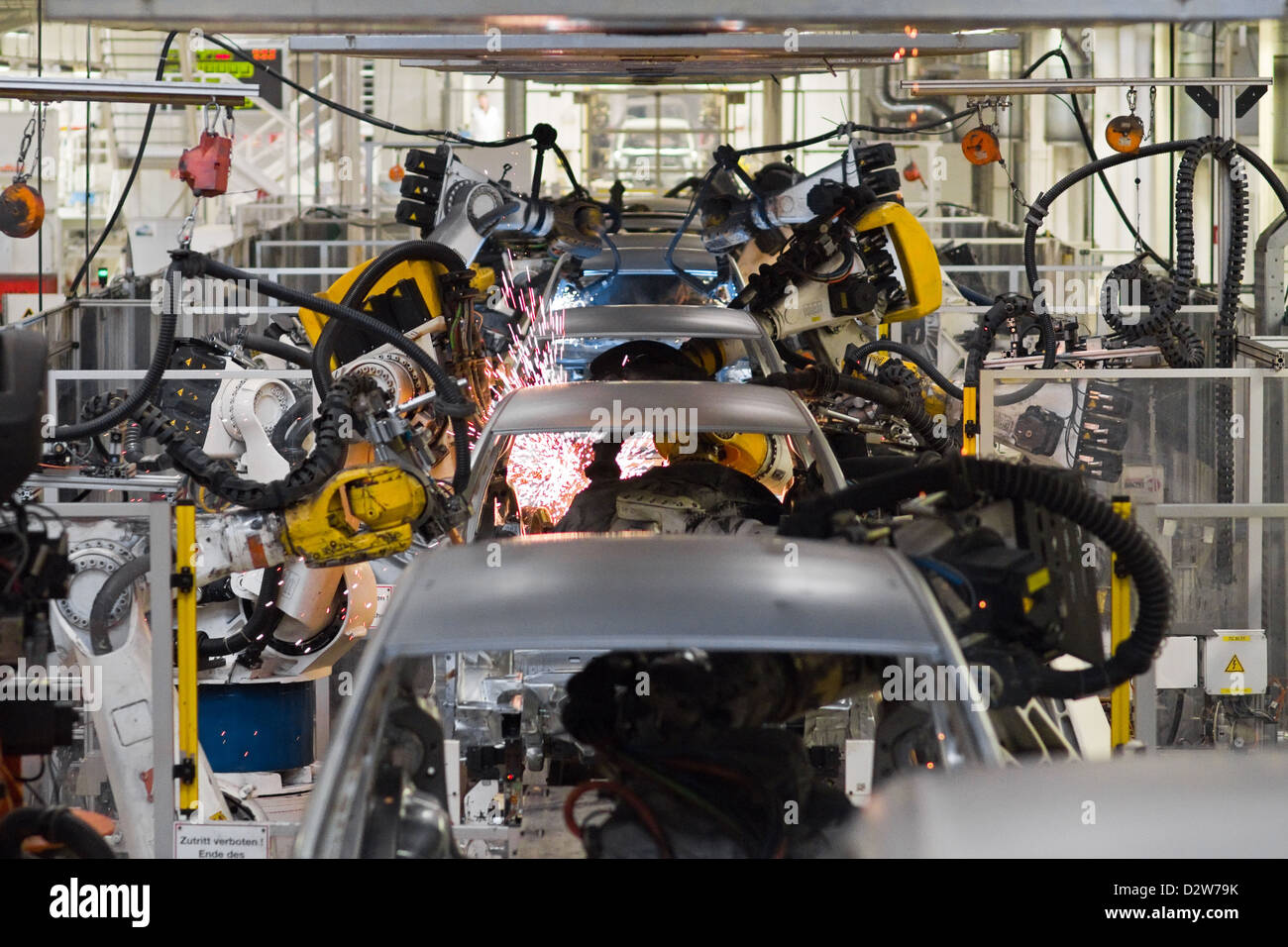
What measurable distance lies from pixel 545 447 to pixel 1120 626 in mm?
2553

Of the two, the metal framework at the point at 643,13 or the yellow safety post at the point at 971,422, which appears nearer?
the metal framework at the point at 643,13

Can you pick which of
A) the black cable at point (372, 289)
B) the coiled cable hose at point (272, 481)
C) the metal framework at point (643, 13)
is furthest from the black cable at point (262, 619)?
the metal framework at point (643, 13)

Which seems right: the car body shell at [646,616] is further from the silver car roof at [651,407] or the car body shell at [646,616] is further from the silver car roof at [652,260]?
the silver car roof at [652,260]

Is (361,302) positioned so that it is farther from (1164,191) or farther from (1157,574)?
(1164,191)

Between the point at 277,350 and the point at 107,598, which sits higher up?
the point at 277,350

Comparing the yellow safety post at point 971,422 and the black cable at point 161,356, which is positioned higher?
the black cable at point 161,356

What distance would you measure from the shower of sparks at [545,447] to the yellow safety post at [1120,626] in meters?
2.14

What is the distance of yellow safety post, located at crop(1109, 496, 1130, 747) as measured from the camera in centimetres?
355

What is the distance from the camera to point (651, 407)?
443 cm

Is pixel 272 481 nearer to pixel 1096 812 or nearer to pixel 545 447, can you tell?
pixel 545 447

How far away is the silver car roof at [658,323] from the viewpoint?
235 inches

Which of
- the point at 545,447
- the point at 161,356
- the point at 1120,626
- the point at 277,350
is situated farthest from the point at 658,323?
the point at 1120,626

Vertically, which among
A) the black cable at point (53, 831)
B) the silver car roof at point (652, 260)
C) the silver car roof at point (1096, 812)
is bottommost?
the black cable at point (53, 831)

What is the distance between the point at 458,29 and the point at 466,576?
2857 mm
